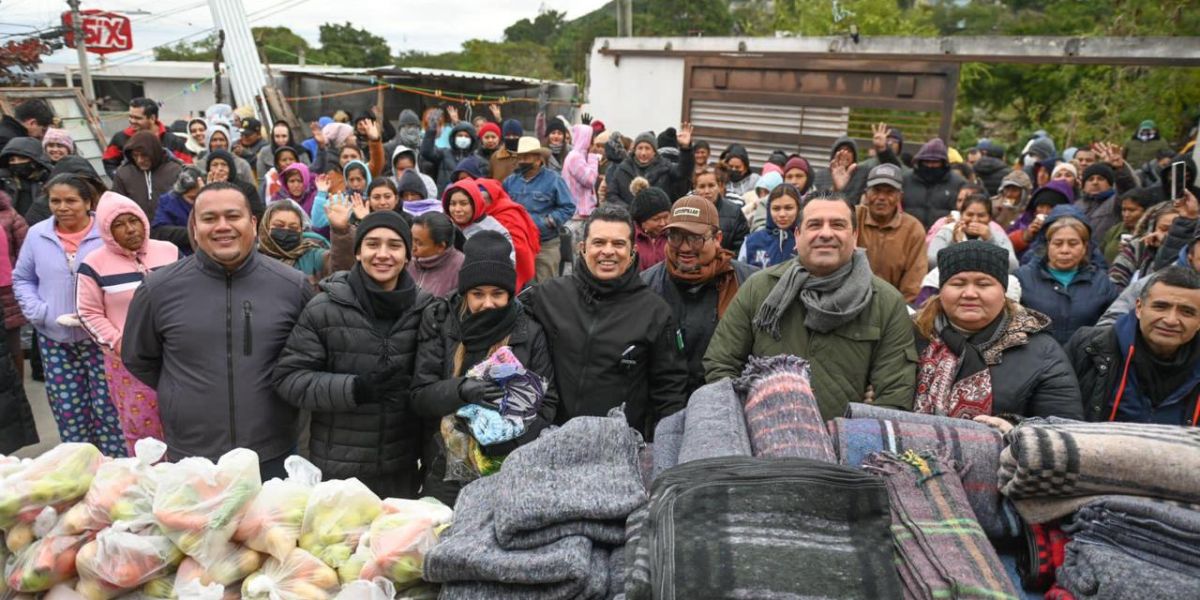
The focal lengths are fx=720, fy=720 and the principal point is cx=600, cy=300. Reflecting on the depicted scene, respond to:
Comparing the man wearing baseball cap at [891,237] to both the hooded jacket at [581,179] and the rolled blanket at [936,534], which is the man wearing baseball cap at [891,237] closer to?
the rolled blanket at [936,534]

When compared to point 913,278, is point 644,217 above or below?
above

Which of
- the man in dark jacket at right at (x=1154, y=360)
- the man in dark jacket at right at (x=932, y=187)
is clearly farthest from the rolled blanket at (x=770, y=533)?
the man in dark jacket at right at (x=932, y=187)

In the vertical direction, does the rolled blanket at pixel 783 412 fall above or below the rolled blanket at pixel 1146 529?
above

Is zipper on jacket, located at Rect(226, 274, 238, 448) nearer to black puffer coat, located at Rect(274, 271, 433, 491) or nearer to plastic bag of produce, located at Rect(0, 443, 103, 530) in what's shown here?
black puffer coat, located at Rect(274, 271, 433, 491)

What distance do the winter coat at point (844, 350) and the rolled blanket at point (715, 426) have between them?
75cm

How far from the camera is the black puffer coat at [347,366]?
2.69 metres

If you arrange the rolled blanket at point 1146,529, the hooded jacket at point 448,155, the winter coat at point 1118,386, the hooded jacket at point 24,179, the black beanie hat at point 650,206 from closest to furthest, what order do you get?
the rolled blanket at point 1146,529 → the winter coat at point 1118,386 → the black beanie hat at point 650,206 → the hooded jacket at point 24,179 → the hooded jacket at point 448,155

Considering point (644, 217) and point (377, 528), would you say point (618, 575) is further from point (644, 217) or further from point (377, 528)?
point (644, 217)

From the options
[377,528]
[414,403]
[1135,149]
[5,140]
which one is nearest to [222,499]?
[377,528]

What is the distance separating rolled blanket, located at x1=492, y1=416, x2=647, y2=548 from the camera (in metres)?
1.32

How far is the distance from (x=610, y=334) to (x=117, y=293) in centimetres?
257

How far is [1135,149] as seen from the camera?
1123 centimetres

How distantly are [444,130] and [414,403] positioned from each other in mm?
8333

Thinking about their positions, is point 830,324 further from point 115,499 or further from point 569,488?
point 115,499
